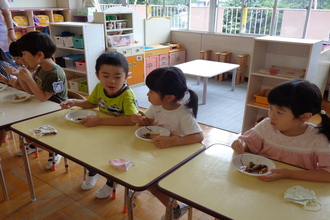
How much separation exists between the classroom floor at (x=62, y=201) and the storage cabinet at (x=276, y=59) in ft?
4.68

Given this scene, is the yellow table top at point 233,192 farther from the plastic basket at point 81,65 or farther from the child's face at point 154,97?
the plastic basket at point 81,65

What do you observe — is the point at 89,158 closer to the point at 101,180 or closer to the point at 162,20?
the point at 101,180

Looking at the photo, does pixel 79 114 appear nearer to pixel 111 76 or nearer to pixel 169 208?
pixel 111 76

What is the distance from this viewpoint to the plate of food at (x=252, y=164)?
1.11 metres

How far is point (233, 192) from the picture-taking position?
98 cm

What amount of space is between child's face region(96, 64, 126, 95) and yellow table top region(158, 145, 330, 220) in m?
0.75

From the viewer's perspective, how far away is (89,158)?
119 cm

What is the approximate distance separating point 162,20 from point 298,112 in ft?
16.5

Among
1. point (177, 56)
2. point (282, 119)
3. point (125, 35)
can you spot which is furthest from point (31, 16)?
point (282, 119)

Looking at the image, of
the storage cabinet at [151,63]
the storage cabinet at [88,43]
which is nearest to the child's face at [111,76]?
the storage cabinet at [88,43]

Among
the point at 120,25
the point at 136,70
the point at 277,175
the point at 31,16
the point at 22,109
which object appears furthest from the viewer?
the point at 31,16

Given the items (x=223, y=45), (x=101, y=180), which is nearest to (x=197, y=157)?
(x=101, y=180)

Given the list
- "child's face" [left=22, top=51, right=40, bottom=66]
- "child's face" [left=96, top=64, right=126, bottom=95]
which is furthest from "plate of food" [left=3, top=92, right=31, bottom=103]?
"child's face" [left=96, top=64, right=126, bottom=95]

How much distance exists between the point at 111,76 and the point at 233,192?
101cm
